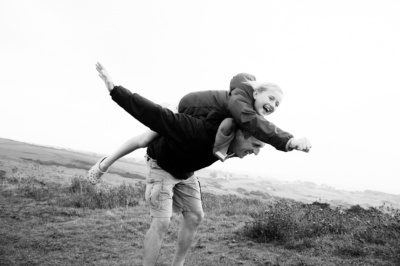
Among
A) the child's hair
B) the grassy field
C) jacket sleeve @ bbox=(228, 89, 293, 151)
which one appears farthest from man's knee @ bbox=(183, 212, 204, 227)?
the child's hair

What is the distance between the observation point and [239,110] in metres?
2.79

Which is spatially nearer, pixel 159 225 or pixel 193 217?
pixel 159 225

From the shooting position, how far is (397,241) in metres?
4.91

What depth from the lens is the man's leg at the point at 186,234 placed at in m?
3.67

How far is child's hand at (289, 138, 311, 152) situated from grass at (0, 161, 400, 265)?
8.48ft

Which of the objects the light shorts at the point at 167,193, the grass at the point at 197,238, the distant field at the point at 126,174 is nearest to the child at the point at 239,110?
the light shorts at the point at 167,193

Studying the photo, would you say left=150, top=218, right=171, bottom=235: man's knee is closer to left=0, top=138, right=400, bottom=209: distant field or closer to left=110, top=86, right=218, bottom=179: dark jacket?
left=110, top=86, right=218, bottom=179: dark jacket

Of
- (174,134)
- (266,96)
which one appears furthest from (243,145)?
(174,134)

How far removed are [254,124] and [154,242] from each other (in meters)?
1.65

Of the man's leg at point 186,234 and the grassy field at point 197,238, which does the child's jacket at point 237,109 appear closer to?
the man's leg at point 186,234

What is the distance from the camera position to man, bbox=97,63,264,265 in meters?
2.83

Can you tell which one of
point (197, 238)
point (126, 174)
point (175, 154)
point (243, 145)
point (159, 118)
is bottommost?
point (126, 174)

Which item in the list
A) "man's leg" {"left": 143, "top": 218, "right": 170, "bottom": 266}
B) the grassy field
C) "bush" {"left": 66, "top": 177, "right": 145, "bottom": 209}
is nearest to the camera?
"man's leg" {"left": 143, "top": 218, "right": 170, "bottom": 266}

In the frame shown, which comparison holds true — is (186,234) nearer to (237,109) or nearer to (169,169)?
(169,169)
